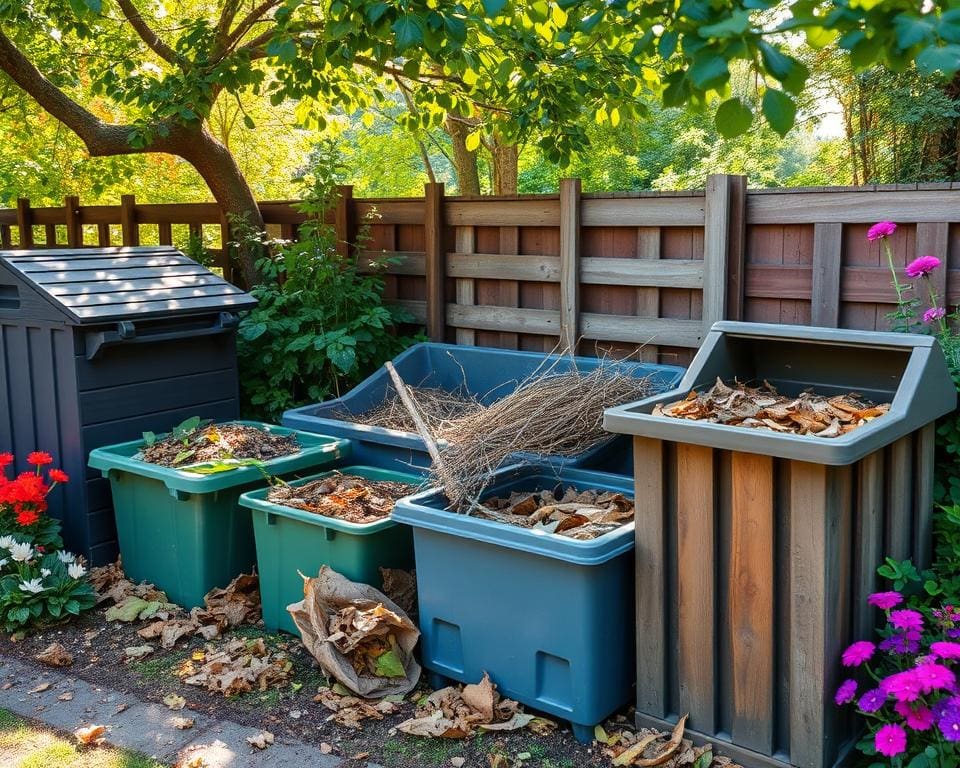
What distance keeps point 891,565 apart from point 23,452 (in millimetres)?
4043

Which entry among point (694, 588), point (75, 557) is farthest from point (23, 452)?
point (694, 588)

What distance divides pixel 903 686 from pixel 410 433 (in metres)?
2.43

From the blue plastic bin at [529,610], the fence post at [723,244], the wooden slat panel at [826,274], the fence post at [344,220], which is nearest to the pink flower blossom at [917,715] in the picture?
the blue plastic bin at [529,610]

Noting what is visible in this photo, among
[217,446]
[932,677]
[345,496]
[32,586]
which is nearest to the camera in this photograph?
[932,677]

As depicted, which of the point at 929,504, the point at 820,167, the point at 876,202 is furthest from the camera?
the point at 820,167

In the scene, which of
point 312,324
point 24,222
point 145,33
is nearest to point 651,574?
point 312,324

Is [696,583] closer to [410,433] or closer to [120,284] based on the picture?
[410,433]

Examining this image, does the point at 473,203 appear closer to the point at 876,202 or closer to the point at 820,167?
the point at 876,202

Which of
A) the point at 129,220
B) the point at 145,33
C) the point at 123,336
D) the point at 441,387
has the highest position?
the point at 145,33

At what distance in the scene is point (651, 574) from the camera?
315 centimetres

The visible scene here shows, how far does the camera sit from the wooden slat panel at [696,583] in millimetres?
2996

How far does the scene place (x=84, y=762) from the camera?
3176mm

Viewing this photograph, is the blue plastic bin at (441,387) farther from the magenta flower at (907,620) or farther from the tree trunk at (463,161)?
the tree trunk at (463,161)

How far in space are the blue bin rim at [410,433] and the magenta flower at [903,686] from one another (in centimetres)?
162
